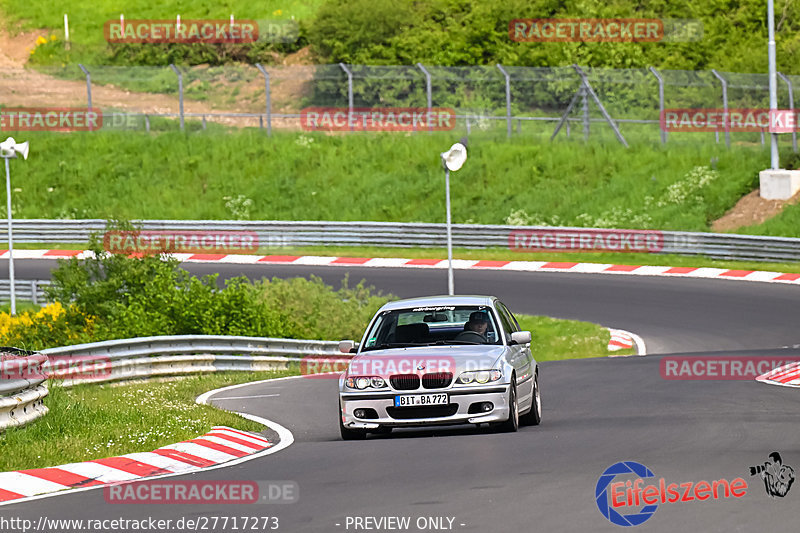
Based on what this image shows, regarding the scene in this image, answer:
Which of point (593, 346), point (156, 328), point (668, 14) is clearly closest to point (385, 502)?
point (156, 328)

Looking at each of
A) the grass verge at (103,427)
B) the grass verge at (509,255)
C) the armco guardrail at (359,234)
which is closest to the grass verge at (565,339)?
the grass verge at (509,255)

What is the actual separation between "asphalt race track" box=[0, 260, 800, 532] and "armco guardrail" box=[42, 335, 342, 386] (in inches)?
73.0

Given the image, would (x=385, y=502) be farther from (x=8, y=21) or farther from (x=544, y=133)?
(x=8, y=21)

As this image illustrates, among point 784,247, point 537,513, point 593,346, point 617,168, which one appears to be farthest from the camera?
point 617,168

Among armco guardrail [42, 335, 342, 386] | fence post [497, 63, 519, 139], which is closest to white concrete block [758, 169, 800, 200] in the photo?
fence post [497, 63, 519, 139]

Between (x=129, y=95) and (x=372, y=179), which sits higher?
(x=129, y=95)

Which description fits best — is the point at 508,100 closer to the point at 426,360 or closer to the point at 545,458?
the point at 426,360

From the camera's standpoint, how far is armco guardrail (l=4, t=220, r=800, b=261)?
38.6 m

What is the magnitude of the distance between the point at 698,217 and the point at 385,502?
109ft

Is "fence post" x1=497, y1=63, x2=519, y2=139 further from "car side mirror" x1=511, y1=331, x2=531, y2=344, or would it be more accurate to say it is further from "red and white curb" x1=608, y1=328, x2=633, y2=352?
"car side mirror" x1=511, y1=331, x2=531, y2=344

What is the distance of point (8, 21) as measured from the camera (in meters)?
77.8

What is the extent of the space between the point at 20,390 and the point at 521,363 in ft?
16.1

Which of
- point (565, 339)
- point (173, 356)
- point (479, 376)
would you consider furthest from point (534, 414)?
point (565, 339)

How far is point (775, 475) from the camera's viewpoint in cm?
1009
